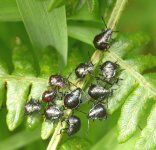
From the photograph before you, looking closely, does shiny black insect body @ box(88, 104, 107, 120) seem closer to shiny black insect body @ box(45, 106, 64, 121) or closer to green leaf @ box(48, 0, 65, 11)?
shiny black insect body @ box(45, 106, 64, 121)

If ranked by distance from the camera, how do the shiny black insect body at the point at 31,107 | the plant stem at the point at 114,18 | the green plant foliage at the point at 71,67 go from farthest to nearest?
1. the plant stem at the point at 114,18
2. the shiny black insect body at the point at 31,107
3. the green plant foliage at the point at 71,67

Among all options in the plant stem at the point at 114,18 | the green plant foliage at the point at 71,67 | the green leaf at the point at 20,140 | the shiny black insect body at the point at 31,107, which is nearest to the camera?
the green plant foliage at the point at 71,67

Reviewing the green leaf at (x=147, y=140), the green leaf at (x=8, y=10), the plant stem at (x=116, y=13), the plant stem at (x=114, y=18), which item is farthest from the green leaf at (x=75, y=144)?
the green leaf at (x=8, y=10)

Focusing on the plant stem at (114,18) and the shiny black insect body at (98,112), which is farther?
the plant stem at (114,18)

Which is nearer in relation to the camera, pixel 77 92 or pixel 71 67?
pixel 77 92

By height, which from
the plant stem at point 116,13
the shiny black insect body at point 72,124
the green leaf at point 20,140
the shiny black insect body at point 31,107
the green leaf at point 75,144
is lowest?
the green leaf at point 20,140

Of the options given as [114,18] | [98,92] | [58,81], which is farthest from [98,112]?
[114,18]

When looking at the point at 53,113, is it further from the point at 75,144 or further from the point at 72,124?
the point at 75,144

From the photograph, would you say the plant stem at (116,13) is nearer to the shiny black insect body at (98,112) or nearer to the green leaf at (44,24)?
the green leaf at (44,24)

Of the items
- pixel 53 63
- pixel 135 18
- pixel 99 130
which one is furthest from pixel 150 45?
pixel 53 63
